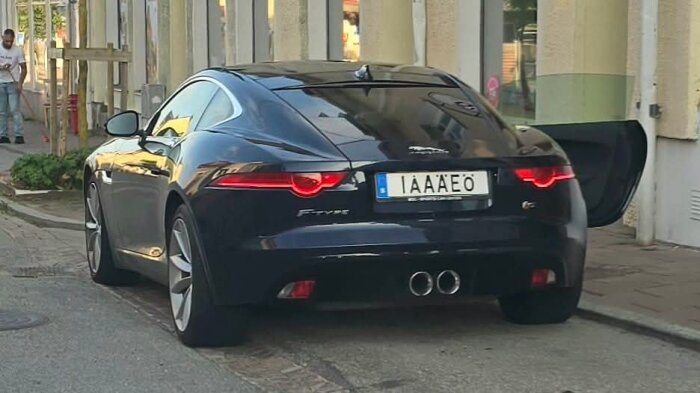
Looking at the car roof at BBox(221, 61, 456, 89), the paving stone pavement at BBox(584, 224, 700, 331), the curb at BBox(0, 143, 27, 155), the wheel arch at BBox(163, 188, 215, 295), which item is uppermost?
the car roof at BBox(221, 61, 456, 89)

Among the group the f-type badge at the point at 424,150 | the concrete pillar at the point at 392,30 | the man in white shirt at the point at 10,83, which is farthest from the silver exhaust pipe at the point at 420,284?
the man in white shirt at the point at 10,83

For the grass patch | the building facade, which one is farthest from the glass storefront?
the grass patch

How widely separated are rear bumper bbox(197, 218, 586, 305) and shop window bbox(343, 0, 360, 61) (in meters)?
8.47

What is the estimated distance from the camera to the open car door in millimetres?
7680

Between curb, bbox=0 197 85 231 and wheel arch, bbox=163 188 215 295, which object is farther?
curb, bbox=0 197 85 231

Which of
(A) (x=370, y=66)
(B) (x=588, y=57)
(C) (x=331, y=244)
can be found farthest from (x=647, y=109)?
(C) (x=331, y=244)

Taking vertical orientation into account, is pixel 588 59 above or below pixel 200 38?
below

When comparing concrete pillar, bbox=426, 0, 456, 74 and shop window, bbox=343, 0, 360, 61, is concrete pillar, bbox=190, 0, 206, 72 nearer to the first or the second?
shop window, bbox=343, 0, 360, 61

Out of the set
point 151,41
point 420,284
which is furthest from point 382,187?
point 151,41

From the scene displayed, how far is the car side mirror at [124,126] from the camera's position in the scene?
7652mm

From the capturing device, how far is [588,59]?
9.90 m

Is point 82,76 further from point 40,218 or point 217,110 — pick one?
point 217,110

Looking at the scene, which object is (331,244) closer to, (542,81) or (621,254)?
(621,254)

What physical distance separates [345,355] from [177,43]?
14697mm
